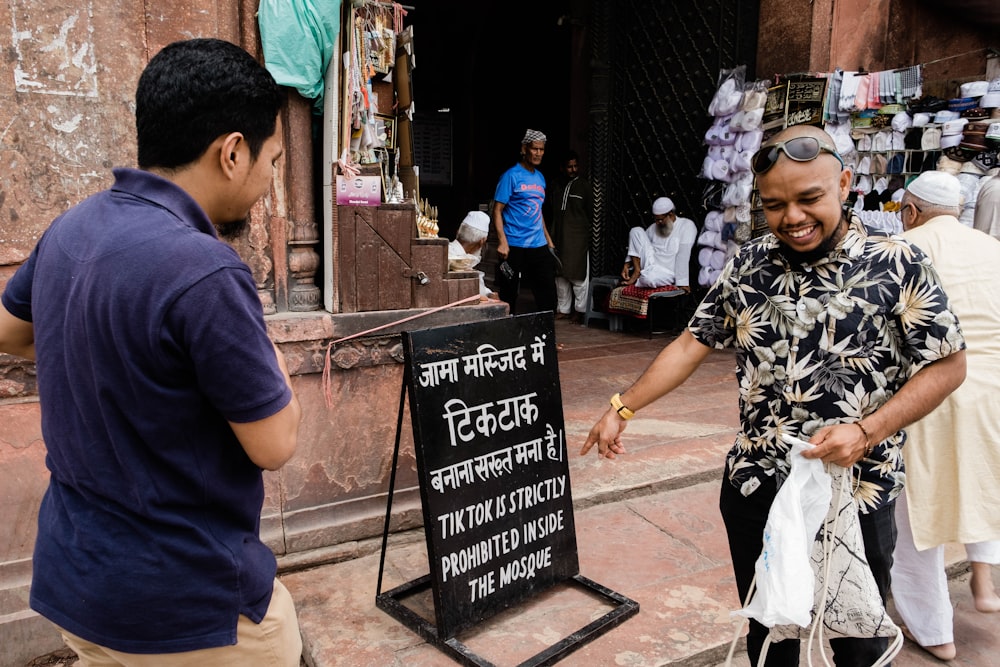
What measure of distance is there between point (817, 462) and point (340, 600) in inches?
79.7

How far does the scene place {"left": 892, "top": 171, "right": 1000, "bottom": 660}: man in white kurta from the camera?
2.82m

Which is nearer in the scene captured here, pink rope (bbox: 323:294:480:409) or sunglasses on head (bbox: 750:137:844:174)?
sunglasses on head (bbox: 750:137:844:174)

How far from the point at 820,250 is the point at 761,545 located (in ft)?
2.76

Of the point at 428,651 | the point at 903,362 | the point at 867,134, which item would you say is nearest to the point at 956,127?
the point at 867,134

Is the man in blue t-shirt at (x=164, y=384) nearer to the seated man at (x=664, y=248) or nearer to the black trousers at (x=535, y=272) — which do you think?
the black trousers at (x=535, y=272)

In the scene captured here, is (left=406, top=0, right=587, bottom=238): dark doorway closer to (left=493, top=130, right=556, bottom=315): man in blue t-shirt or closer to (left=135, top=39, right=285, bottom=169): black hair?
(left=493, top=130, right=556, bottom=315): man in blue t-shirt

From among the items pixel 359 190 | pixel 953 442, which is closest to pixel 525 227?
pixel 359 190

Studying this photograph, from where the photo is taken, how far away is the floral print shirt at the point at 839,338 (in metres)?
1.85

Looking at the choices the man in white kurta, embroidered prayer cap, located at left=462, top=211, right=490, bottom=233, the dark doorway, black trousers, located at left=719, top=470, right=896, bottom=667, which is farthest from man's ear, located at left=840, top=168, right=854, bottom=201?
the dark doorway

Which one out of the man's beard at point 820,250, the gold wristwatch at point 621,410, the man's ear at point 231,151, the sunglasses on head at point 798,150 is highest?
the sunglasses on head at point 798,150

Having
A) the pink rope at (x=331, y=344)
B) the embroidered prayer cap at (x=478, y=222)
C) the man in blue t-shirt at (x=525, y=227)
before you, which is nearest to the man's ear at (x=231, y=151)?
the pink rope at (x=331, y=344)

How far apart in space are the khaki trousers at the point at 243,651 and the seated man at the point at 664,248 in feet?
22.2

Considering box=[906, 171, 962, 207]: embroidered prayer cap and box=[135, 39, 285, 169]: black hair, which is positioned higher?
box=[135, 39, 285, 169]: black hair

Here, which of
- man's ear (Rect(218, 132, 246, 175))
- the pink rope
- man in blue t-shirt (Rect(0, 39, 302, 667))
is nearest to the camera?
man in blue t-shirt (Rect(0, 39, 302, 667))
